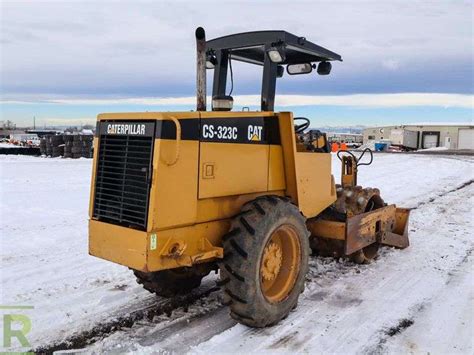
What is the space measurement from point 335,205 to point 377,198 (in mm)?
1027

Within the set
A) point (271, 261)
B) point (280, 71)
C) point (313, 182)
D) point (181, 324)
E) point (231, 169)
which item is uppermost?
point (280, 71)

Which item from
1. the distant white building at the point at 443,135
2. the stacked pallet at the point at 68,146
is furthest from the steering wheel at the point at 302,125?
the distant white building at the point at 443,135

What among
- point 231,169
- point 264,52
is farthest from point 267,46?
point 231,169

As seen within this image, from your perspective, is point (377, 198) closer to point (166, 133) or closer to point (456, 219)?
point (456, 219)

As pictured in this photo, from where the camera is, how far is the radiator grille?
3840 millimetres

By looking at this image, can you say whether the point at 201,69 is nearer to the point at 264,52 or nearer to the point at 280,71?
the point at 264,52

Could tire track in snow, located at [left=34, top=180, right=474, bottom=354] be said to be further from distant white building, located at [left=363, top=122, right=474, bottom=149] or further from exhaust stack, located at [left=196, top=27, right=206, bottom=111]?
distant white building, located at [left=363, top=122, right=474, bottom=149]

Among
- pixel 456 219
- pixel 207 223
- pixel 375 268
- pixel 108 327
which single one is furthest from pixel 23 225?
pixel 456 219

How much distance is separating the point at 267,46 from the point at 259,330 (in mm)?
2723

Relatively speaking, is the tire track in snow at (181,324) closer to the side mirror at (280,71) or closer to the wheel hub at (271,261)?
the wheel hub at (271,261)

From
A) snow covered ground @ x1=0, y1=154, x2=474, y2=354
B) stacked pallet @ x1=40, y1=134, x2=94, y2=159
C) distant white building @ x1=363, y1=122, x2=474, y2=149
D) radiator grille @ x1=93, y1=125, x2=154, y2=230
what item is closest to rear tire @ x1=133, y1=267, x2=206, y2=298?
snow covered ground @ x1=0, y1=154, x2=474, y2=354

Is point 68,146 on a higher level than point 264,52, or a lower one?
lower

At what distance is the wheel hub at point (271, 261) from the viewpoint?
4512 mm

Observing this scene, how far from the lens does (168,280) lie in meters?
4.87
